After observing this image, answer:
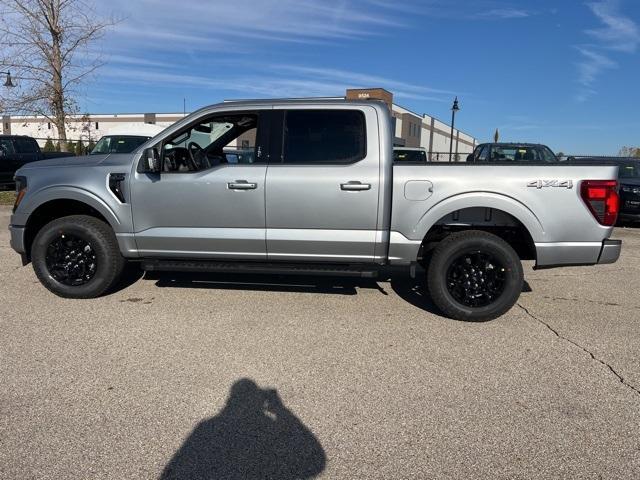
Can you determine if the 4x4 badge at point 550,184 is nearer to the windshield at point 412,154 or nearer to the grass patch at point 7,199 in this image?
the windshield at point 412,154

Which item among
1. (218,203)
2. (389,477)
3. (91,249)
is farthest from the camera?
(91,249)

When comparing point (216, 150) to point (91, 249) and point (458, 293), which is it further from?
point (458, 293)

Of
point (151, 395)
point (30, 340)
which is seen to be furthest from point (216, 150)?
point (151, 395)

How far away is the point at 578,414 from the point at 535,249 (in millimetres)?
1837

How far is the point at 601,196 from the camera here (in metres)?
4.41

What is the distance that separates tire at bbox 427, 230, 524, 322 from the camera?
15.2 ft

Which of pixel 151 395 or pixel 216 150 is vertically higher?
pixel 216 150

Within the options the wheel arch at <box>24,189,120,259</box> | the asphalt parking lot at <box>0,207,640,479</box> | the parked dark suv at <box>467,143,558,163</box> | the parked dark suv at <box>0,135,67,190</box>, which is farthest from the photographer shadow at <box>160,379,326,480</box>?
the parked dark suv at <box>0,135,67,190</box>

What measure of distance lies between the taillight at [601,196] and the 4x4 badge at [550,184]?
11 centimetres

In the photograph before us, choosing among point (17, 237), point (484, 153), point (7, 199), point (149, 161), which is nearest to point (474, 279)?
point (149, 161)

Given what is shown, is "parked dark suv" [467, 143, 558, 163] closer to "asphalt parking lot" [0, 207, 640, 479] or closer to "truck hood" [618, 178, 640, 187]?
"truck hood" [618, 178, 640, 187]

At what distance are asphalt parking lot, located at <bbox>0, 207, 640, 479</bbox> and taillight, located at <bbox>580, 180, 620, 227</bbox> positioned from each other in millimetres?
1162

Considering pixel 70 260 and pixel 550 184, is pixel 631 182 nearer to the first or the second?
pixel 550 184

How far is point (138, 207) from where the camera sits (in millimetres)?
4969
